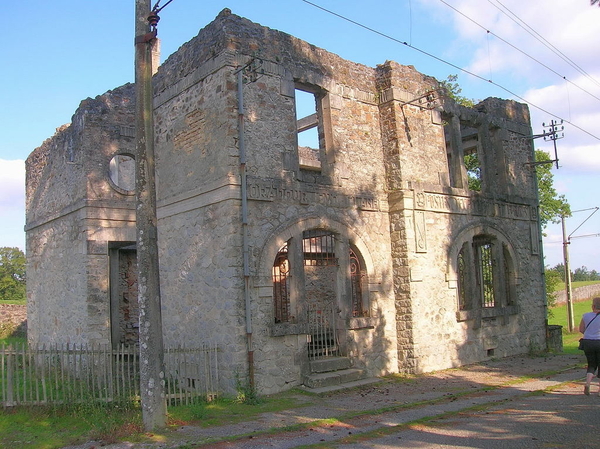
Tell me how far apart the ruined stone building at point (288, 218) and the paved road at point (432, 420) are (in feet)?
4.25

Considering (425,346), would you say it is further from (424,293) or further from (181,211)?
(181,211)

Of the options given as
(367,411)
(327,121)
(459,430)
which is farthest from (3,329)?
(459,430)

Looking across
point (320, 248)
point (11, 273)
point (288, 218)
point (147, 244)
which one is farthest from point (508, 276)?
point (11, 273)

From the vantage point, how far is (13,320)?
925 inches

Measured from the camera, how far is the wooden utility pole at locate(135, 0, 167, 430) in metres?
7.41

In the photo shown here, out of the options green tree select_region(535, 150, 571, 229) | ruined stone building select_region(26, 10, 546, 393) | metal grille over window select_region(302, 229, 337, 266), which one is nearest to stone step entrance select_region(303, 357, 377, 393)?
ruined stone building select_region(26, 10, 546, 393)

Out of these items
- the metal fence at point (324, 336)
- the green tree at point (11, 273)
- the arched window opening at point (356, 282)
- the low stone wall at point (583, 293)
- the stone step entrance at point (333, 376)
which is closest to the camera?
the stone step entrance at point (333, 376)

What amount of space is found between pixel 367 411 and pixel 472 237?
22.0 feet

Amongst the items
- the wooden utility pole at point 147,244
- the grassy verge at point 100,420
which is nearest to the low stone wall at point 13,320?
the grassy verge at point 100,420

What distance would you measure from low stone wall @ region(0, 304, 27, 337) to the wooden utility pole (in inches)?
728

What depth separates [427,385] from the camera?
10.7 meters

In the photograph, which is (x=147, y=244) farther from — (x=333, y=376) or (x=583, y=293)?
(x=583, y=293)

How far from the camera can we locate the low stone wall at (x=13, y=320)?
23.2 m

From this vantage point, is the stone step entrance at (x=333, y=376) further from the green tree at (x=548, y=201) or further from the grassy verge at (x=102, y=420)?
the green tree at (x=548, y=201)
